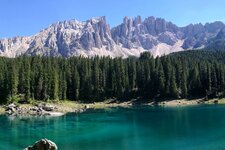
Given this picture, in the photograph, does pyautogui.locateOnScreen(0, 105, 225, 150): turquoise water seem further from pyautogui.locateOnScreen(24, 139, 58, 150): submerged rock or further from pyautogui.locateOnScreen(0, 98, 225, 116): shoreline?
pyautogui.locateOnScreen(24, 139, 58, 150): submerged rock

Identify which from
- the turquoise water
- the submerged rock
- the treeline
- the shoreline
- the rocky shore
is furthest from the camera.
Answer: the treeline

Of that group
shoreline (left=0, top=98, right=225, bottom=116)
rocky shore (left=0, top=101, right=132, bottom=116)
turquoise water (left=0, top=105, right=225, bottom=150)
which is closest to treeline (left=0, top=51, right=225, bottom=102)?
shoreline (left=0, top=98, right=225, bottom=116)

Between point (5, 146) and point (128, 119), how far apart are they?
158 feet

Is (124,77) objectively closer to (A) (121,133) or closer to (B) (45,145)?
(A) (121,133)

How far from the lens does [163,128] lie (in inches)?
3339

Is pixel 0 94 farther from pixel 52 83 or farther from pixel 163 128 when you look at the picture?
pixel 163 128

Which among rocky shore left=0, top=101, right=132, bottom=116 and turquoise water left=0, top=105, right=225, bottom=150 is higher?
rocky shore left=0, top=101, right=132, bottom=116

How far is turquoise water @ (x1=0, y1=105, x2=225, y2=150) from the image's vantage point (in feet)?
205

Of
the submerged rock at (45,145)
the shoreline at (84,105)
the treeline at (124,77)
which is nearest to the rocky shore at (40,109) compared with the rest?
the shoreline at (84,105)

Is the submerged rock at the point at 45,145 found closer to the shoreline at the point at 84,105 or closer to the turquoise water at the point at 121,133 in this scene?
the turquoise water at the point at 121,133

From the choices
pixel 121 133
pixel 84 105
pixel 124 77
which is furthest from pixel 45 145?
pixel 124 77

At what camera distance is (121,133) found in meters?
78.7

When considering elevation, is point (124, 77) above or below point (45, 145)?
above

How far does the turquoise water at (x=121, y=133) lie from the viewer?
62597 millimetres
